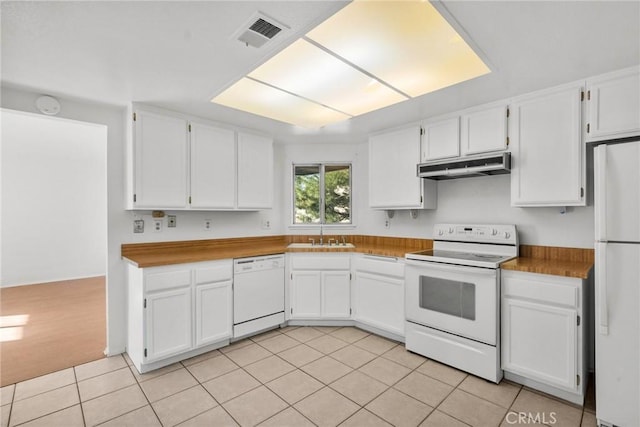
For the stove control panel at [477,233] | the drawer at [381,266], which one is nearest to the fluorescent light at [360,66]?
the stove control panel at [477,233]

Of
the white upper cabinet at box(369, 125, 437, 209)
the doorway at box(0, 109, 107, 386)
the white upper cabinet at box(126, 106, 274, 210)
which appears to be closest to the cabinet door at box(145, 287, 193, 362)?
the white upper cabinet at box(126, 106, 274, 210)

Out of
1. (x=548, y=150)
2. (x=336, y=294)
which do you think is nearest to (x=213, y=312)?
(x=336, y=294)

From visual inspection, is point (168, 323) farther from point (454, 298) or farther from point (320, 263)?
point (454, 298)

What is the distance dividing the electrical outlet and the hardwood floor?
1197mm

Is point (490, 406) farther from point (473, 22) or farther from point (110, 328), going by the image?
point (110, 328)

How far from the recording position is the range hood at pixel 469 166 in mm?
2594

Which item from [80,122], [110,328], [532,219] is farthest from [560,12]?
[110,328]

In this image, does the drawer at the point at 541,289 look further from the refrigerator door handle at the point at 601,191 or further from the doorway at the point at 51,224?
the doorway at the point at 51,224

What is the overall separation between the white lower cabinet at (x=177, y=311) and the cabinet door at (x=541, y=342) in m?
2.49

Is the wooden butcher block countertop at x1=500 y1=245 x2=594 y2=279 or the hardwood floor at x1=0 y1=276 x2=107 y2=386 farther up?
the wooden butcher block countertop at x1=500 y1=245 x2=594 y2=279

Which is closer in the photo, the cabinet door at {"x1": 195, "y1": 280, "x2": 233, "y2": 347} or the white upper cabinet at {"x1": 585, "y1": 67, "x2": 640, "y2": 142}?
the white upper cabinet at {"x1": 585, "y1": 67, "x2": 640, "y2": 142}

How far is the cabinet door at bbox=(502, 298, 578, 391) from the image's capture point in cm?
211

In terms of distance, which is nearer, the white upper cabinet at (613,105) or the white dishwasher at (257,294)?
the white upper cabinet at (613,105)

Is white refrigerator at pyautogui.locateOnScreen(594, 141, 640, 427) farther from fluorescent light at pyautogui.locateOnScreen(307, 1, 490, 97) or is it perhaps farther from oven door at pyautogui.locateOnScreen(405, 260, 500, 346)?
fluorescent light at pyautogui.locateOnScreen(307, 1, 490, 97)
